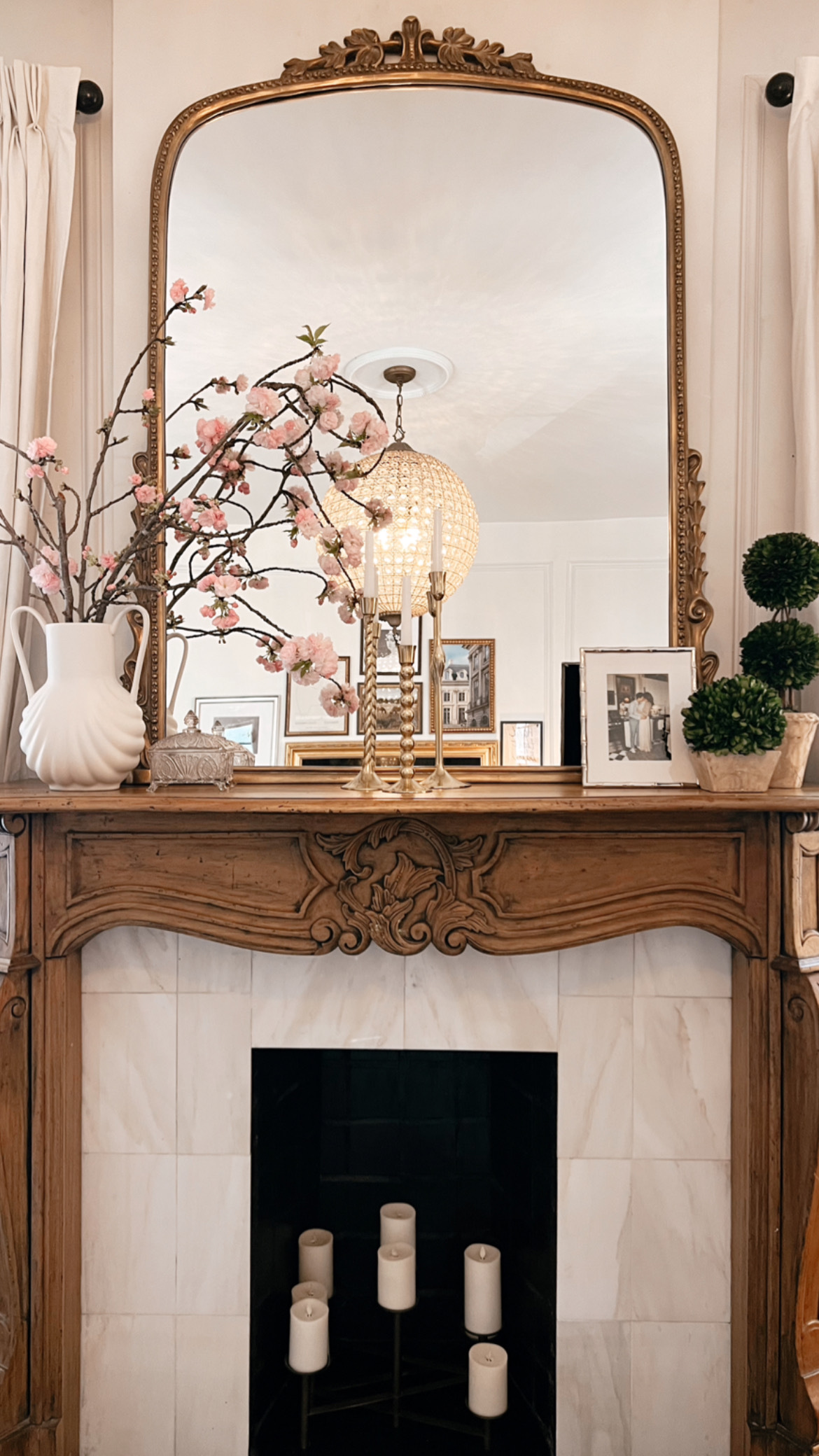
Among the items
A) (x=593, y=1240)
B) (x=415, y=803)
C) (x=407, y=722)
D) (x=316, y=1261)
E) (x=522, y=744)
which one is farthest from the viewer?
(x=316, y=1261)

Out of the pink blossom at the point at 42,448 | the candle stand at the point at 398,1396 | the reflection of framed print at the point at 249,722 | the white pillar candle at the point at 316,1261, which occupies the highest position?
the pink blossom at the point at 42,448

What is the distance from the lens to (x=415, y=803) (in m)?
1.23

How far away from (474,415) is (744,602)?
595 millimetres

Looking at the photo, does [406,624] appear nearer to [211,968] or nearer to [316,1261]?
[211,968]

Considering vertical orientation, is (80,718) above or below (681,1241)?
above

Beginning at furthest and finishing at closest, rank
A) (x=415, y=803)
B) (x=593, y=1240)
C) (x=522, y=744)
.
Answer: (x=522, y=744) → (x=593, y=1240) → (x=415, y=803)

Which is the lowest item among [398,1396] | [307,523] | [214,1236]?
[398,1396]

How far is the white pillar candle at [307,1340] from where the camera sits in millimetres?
1519

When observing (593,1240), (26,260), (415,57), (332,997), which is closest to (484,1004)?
→ (332,997)

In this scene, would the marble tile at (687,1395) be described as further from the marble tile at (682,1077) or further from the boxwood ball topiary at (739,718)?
the boxwood ball topiary at (739,718)

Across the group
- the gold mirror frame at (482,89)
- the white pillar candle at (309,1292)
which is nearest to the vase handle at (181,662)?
the gold mirror frame at (482,89)

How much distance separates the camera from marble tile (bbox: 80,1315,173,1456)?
1.46m

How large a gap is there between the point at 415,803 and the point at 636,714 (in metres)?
0.44

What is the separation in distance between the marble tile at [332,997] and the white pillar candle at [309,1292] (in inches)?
20.4
